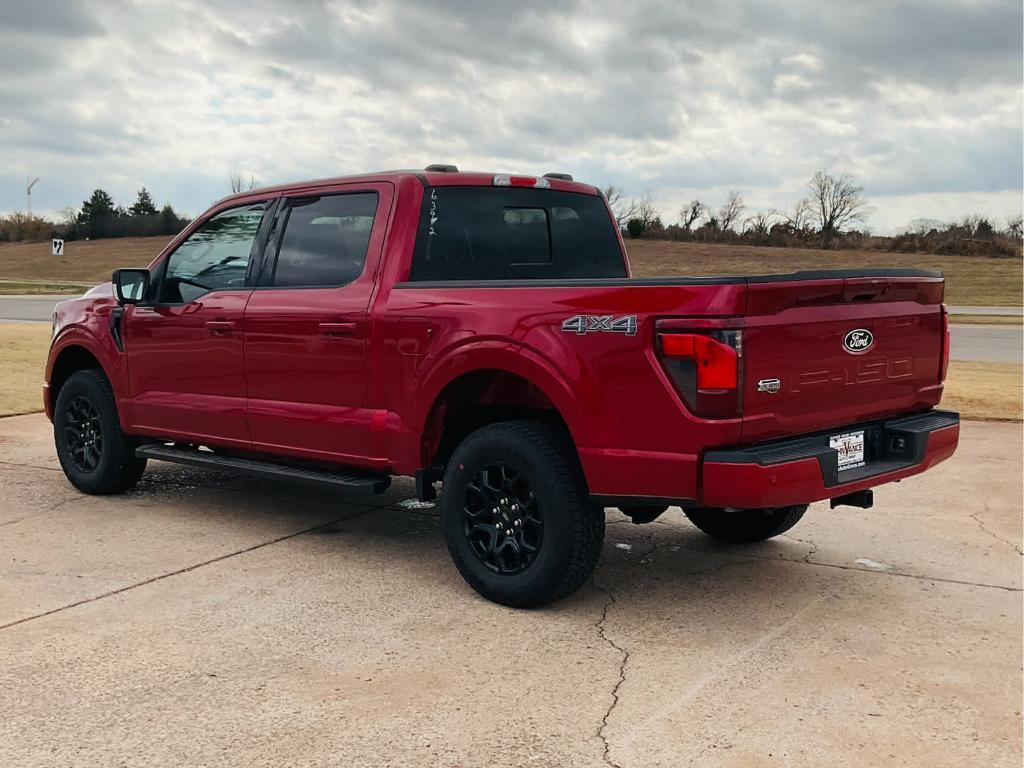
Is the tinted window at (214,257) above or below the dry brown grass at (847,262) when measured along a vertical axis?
above

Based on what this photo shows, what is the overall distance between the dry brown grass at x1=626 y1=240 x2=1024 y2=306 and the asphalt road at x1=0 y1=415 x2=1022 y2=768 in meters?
32.5

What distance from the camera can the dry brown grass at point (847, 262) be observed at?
38656mm

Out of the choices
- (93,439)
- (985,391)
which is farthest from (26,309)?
(985,391)

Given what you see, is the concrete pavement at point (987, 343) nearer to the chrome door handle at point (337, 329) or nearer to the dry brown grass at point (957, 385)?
the dry brown grass at point (957, 385)

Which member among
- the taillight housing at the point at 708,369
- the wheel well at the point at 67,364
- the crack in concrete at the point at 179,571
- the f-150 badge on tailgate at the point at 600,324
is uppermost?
the f-150 badge on tailgate at the point at 600,324

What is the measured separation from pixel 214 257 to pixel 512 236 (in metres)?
1.80

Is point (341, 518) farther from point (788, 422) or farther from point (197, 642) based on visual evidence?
point (788, 422)

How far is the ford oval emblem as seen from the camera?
4293 mm

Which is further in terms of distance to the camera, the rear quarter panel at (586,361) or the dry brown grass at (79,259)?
the dry brown grass at (79,259)

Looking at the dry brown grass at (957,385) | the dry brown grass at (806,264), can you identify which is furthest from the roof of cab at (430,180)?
the dry brown grass at (806,264)

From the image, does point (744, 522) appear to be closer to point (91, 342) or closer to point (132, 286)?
point (132, 286)

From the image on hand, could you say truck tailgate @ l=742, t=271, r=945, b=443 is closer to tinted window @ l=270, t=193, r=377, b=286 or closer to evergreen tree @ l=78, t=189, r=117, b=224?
tinted window @ l=270, t=193, r=377, b=286

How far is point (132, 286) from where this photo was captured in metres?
6.31

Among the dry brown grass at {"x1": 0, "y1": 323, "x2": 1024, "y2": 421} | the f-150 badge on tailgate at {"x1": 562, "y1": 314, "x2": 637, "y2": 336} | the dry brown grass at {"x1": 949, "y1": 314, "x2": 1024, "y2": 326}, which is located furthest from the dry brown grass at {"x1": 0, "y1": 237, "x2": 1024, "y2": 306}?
the f-150 badge on tailgate at {"x1": 562, "y1": 314, "x2": 637, "y2": 336}
